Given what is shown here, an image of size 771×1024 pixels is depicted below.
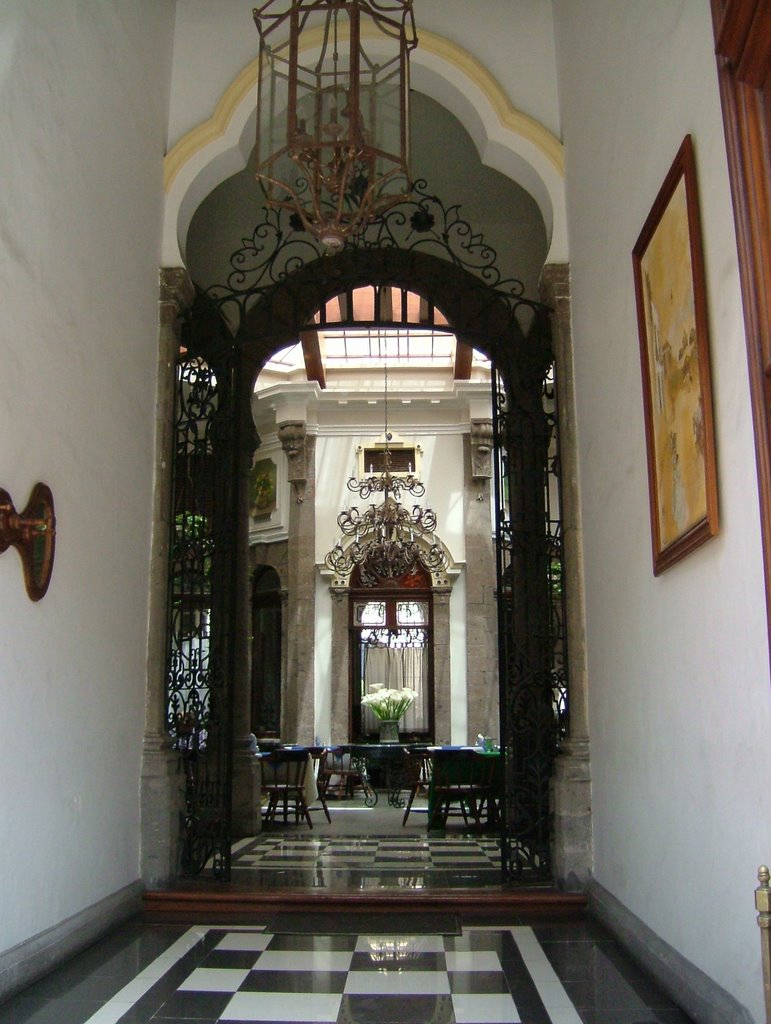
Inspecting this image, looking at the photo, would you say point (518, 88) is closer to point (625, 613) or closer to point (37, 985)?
point (625, 613)

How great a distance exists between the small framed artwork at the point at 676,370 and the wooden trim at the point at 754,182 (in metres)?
0.49

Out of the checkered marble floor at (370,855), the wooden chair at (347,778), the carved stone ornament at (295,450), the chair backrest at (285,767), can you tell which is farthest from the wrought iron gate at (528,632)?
the carved stone ornament at (295,450)

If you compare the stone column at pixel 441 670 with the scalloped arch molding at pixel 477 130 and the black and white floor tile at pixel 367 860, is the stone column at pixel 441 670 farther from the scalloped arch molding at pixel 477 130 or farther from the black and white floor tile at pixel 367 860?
the scalloped arch molding at pixel 477 130

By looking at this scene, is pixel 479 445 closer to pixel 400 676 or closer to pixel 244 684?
pixel 400 676

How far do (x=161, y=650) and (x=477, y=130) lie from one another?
13.7ft

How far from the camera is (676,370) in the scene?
4121 millimetres

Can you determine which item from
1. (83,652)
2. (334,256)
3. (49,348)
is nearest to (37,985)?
(83,652)

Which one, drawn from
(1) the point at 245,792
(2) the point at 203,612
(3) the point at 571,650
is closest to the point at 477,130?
(3) the point at 571,650

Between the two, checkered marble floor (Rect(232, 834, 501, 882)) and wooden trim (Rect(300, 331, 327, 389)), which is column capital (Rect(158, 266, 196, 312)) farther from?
wooden trim (Rect(300, 331, 327, 389))

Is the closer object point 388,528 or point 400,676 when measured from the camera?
point 388,528

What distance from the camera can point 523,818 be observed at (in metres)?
6.67

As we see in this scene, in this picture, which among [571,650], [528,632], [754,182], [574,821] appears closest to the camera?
[754,182]

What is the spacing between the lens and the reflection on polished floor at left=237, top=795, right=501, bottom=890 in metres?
6.79

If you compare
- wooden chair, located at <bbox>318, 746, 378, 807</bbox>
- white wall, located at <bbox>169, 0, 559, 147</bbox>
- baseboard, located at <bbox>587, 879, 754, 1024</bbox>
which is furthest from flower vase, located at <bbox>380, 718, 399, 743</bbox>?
white wall, located at <bbox>169, 0, 559, 147</bbox>
